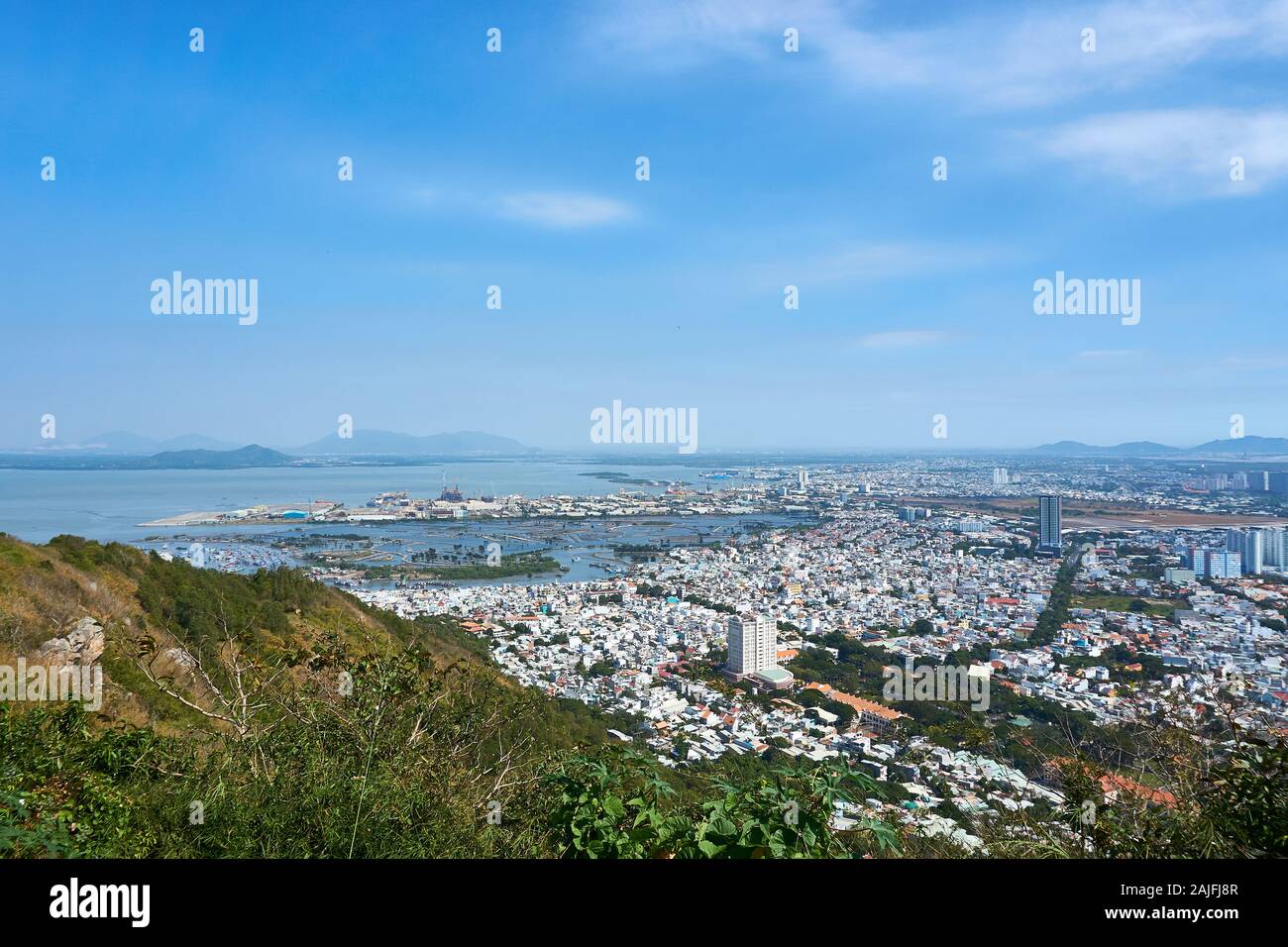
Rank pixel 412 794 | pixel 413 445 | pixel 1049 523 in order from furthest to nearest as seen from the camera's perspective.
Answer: pixel 413 445 < pixel 1049 523 < pixel 412 794

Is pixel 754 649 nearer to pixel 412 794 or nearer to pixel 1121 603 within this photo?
pixel 1121 603

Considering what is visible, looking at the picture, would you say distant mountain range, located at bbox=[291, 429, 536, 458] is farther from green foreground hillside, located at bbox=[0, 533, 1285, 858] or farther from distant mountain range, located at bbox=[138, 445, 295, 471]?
green foreground hillside, located at bbox=[0, 533, 1285, 858]

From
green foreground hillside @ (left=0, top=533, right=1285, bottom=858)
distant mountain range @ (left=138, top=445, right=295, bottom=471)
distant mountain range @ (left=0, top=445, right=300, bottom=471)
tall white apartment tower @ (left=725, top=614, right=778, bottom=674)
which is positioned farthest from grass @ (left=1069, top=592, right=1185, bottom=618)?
distant mountain range @ (left=138, top=445, right=295, bottom=471)

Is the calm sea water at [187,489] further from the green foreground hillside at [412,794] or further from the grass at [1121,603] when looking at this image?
the grass at [1121,603]

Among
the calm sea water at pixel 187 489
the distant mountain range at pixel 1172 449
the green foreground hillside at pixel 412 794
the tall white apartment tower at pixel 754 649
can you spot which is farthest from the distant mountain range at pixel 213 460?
the distant mountain range at pixel 1172 449

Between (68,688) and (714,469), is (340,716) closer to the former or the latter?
(68,688)

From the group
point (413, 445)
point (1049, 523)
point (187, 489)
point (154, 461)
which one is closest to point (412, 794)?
point (1049, 523)

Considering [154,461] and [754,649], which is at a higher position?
[154,461]

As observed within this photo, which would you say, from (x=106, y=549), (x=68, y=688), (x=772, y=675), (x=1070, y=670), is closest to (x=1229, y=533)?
(x=1070, y=670)
